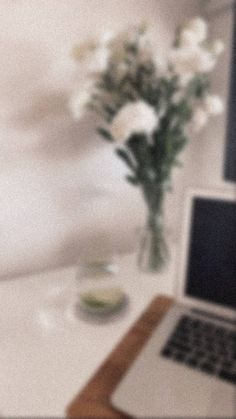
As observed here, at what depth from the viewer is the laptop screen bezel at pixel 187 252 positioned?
687 millimetres

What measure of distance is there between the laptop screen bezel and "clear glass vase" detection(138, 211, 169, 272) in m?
0.22

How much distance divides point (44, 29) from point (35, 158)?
29cm

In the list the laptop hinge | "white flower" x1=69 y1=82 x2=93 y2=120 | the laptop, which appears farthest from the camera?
"white flower" x1=69 y1=82 x2=93 y2=120

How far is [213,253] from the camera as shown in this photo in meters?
0.71

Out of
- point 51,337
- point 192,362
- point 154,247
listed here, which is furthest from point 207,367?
point 154,247

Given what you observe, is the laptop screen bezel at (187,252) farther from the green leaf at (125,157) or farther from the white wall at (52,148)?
the white wall at (52,148)

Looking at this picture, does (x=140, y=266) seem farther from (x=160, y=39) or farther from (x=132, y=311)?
(x=160, y=39)

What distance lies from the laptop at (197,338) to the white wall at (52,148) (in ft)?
1.27

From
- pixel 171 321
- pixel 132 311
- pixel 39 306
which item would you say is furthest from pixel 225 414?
pixel 39 306

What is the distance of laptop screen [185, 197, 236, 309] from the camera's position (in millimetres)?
690

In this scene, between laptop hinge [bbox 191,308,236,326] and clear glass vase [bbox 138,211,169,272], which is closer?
laptop hinge [bbox 191,308,236,326]

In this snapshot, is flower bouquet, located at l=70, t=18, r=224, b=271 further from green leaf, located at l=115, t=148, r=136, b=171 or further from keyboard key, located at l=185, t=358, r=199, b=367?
keyboard key, located at l=185, t=358, r=199, b=367

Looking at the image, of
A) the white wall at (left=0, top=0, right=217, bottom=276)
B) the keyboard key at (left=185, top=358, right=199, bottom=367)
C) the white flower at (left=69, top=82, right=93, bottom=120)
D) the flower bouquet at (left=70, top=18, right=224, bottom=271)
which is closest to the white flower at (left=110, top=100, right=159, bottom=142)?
the flower bouquet at (left=70, top=18, right=224, bottom=271)

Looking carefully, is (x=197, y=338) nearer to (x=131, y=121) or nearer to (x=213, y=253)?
(x=213, y=253)
